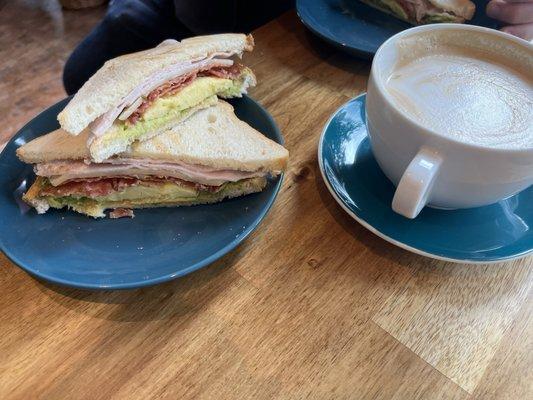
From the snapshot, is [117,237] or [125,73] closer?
[117,237]

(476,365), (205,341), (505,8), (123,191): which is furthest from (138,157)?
(505,8)

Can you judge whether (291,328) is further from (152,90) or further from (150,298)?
(152,90)

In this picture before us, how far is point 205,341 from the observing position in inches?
26.5

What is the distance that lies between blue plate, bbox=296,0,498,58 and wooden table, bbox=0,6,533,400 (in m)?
0.48

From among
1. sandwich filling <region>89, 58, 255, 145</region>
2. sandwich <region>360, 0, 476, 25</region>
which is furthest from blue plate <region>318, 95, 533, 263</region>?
sandwich <region>360, 0, 476, 25</region>

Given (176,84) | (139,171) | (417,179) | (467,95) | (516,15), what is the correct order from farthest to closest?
1. (516,15)
2. (176,84)
3. (139,171)
4. (467,95)
5. (417,179)

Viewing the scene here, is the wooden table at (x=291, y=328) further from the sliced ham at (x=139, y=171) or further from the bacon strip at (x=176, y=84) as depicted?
the bacon strip at (x=176, y=84)

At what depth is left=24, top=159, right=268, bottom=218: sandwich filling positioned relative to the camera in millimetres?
829

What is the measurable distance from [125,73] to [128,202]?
0.84ft

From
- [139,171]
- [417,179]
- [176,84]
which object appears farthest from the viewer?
[176,84]

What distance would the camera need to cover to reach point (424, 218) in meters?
0.79

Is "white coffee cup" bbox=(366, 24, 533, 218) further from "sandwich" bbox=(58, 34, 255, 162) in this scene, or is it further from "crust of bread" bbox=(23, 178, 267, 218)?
"sandwich" bbox=(58, 34, 255, 162)

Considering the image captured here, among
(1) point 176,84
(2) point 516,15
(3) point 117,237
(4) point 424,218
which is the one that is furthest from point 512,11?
→ (3) point 117,237

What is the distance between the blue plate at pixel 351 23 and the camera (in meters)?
1.14
